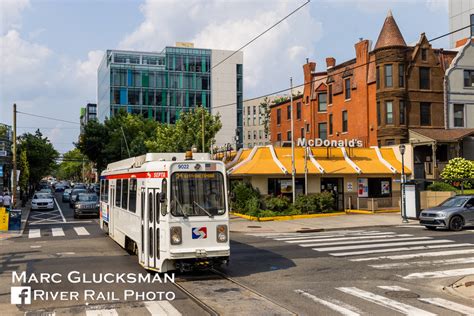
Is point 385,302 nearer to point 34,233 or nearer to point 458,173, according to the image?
point 34,233

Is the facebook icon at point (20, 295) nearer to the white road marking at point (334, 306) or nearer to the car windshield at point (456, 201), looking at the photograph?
the white road marking at point (334, 306)

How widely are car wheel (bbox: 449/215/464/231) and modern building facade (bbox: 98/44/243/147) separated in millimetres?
64622

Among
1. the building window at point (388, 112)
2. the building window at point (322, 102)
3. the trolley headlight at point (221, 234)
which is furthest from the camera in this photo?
the building window at point (322, 102)

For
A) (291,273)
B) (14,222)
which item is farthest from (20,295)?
(14,222)

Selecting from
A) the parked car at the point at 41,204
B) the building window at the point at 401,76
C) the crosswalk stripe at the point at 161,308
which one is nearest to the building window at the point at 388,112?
the building window at the point at 401,76

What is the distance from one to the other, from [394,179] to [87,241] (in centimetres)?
2380

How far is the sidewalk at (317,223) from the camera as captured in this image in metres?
25.4

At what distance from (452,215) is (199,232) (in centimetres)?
1470

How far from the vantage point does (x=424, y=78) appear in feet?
134

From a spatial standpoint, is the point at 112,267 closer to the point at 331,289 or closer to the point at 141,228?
the point at 141,228

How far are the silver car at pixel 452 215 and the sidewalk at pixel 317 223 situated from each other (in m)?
3.29

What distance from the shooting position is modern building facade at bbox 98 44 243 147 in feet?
289

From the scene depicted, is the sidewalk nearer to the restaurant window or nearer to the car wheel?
the car wheel

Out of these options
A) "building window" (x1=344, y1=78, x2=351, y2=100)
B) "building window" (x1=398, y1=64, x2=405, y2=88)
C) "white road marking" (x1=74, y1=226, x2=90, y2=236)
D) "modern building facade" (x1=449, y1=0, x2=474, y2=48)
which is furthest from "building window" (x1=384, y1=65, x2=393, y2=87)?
"modern building facade" (x1=449, y1=0, x2=474, y2=48)
